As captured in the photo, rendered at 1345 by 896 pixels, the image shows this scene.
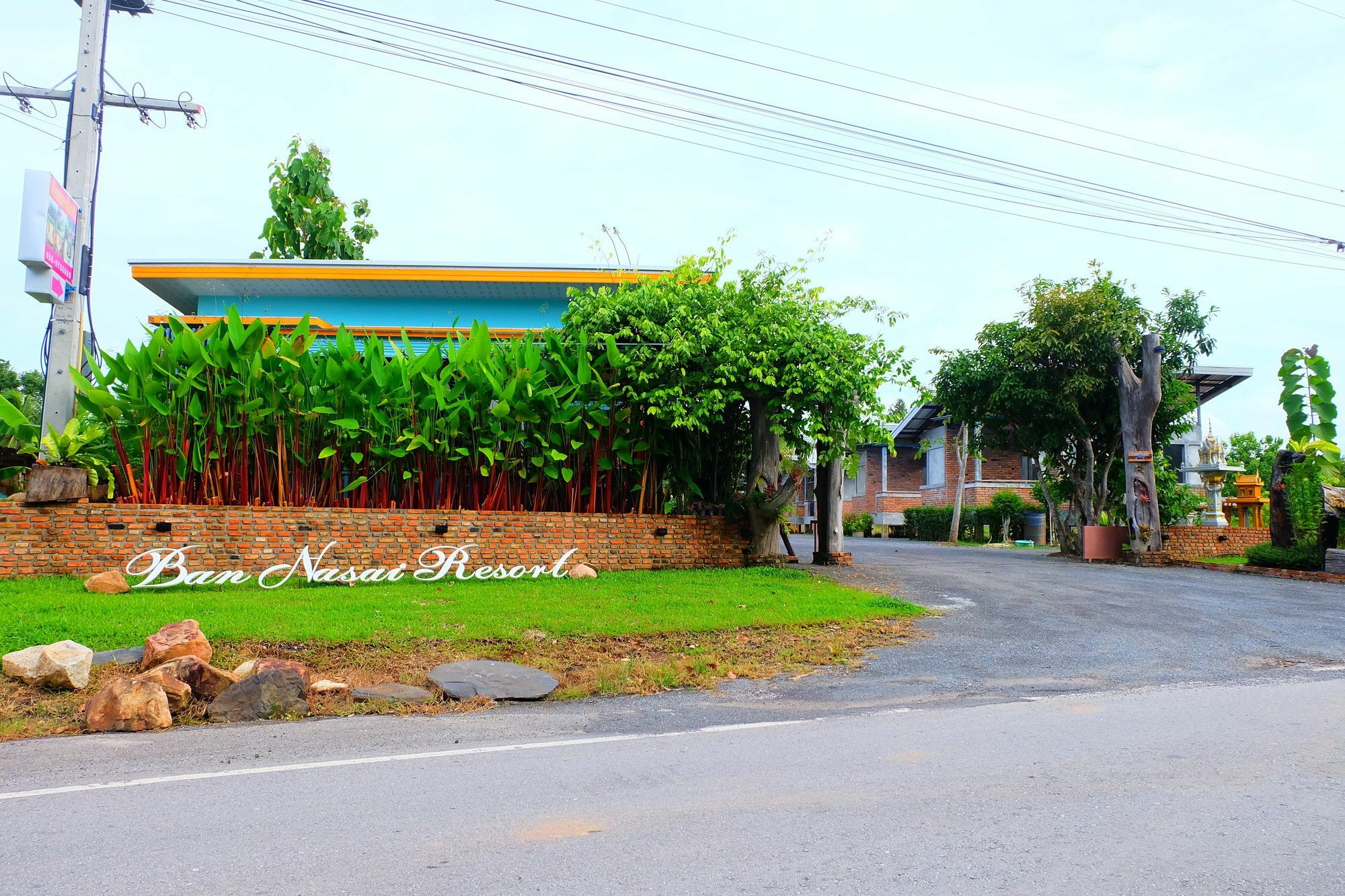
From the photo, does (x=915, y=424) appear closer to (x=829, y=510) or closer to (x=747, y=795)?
(x=829, y=510)

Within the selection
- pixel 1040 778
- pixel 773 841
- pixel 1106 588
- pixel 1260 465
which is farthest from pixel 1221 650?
pixel 1260 465

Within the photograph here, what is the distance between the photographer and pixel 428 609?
1067cm

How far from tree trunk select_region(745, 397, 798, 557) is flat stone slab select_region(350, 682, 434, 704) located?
9.47 metres

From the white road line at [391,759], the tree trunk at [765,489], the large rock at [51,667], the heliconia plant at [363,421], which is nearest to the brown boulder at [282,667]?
the large rock at [51,667]

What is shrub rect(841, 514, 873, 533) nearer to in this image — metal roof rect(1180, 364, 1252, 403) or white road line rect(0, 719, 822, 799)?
metal roof rect(1180, 364, 1252, 403)

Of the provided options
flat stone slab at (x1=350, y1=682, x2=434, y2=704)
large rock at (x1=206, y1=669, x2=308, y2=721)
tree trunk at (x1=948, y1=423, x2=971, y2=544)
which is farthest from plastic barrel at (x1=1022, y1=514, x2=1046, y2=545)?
large rock at (x1=206, y1=669, x2=308, y2=721)

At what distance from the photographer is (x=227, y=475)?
13.8 m

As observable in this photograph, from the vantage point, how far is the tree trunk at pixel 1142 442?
20.5 m

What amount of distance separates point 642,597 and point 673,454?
4.91m

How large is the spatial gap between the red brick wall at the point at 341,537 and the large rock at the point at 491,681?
6.13 meters

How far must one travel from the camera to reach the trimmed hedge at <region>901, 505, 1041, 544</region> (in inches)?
1328

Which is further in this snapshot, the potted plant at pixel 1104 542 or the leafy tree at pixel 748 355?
the potted plant at pixel 1104 542

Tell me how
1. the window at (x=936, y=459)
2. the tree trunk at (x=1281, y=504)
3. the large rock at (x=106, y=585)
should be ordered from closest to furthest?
1. the large rock at (x=106, y=585)
2. the tree trunk at (x=1281, y=504)
3. the window at (x=936, y=459)

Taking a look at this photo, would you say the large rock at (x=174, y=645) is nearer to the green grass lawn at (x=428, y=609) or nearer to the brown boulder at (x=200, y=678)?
the brown boulder at (x=200, y=678)
